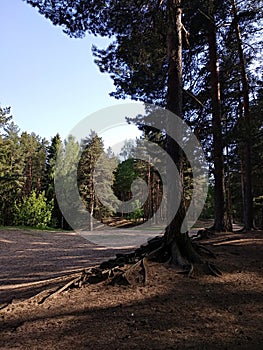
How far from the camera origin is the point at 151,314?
3572mm

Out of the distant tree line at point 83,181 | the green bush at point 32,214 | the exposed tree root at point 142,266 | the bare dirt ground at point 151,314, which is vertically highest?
the distant tree line at point 83,181

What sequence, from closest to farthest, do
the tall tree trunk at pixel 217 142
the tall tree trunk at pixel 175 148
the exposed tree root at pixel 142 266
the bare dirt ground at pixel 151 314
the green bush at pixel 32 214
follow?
the bare dirt ground at pixel 151 314 → the exposed tree root at pixel 142 266 → the tall tree trunk at pixel 175 148 → the tall tree trunk at pixel 217 142 → the green bush at pixel 32 214

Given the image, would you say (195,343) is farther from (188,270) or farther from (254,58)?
(254,58)

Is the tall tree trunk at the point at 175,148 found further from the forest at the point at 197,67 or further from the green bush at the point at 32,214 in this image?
the green bush at the point at 32,214

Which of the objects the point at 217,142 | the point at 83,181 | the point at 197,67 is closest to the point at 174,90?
the point at 217,142

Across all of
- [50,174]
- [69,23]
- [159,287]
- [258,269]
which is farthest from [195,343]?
[50,174]

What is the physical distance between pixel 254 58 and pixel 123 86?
574 centimetres

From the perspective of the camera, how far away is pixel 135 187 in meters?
39.1

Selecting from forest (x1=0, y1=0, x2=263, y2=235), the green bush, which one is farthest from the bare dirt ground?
the green bush

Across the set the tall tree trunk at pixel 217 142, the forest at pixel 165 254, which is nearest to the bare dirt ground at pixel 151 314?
the forest at pixel 165 254

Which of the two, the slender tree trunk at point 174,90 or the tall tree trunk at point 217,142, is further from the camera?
the tall tree trunk at point 217,142

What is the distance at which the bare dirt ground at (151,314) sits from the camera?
2955 mm

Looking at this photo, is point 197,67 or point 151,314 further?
point 197,67

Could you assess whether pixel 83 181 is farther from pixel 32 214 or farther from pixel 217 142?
pixel 217 142
